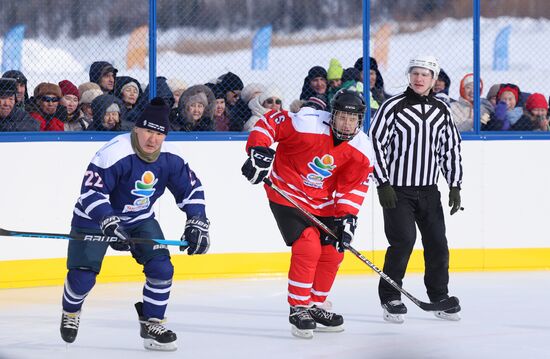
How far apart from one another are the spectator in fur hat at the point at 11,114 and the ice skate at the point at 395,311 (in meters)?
2.18

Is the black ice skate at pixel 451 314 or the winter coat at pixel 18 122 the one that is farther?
the winter coat at pixel 18 122

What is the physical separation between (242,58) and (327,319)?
936 centimetres

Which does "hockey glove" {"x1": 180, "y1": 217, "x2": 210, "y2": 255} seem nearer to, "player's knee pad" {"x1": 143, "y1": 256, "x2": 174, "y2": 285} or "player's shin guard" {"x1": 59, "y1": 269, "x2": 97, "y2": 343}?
→ "player's knee pad" {"x1": 143, "y1": 256, "x2": 174, "y2": 285}

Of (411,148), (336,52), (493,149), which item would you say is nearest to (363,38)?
(493,149)

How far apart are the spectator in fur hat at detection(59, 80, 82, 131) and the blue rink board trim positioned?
0.13 m

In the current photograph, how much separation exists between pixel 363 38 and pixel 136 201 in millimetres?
2736

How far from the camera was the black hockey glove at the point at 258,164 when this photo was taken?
5.21 meters

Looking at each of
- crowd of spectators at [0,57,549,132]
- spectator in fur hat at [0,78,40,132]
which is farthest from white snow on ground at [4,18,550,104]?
spectator in fur hat at [0,78,40,132]

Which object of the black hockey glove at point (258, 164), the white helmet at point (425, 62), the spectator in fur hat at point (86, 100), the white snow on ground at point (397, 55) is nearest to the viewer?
the black hockey glove at point (258, 164)

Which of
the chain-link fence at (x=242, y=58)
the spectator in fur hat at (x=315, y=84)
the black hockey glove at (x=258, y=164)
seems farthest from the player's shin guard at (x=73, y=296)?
the spectator in fur hat at (x=315, y=84)

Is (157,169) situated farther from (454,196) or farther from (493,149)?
(493,149)

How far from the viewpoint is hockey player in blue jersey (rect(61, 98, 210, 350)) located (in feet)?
15.9

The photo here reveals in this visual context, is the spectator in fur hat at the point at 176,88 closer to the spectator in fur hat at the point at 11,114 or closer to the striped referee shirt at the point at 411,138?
the spectator in fur hat at the point at 11,114

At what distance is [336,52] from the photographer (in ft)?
48.7
